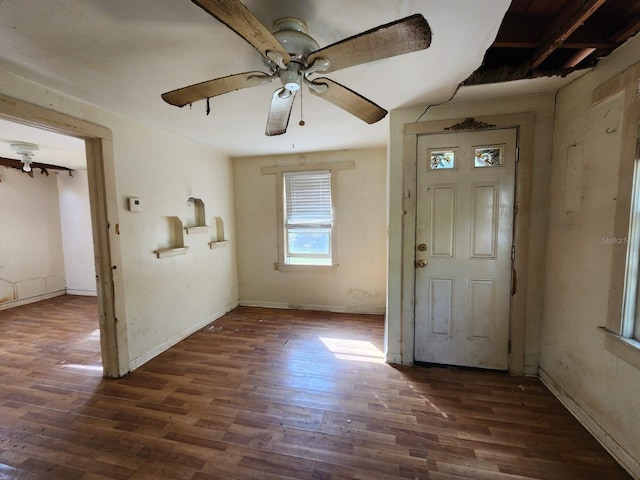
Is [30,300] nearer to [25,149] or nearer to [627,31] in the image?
[25,149]

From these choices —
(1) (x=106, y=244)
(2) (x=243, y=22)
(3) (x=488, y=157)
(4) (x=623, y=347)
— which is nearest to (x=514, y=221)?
(3) (x=488, y=157)

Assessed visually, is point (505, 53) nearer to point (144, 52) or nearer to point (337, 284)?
point (144, 52)

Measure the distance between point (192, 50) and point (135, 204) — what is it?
5.17 feet

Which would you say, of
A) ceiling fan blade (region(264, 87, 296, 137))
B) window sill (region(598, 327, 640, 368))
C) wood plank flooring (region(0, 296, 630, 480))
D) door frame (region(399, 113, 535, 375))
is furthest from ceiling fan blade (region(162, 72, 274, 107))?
window sill (region(598, 327, 640, 368))

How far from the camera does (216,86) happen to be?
53.9 inches

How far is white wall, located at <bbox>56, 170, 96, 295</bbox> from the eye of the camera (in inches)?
189

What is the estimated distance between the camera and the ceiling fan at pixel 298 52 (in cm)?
92

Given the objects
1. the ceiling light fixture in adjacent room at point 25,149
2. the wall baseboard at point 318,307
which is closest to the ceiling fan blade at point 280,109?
the wall baseboard at point 318,307

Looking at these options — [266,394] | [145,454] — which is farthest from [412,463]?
[145,454]

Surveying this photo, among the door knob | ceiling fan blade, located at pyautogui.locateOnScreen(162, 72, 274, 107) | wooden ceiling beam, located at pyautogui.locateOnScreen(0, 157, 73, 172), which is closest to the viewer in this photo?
ceiling fan blade, located at pyautogui.locateOnScreen(162, 72, 274, 107)

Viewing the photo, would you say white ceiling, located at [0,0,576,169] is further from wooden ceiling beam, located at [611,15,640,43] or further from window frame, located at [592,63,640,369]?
window frame, located at [592,63,640,369]

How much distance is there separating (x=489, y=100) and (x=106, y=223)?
10.8 feet

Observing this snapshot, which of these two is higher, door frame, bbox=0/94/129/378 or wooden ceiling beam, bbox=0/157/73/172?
wooden ceiling beam, bbox=0/157/73/172

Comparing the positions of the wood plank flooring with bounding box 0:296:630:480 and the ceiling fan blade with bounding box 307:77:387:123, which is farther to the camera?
the wood plank flooring with bounding box 0:296:630:480
